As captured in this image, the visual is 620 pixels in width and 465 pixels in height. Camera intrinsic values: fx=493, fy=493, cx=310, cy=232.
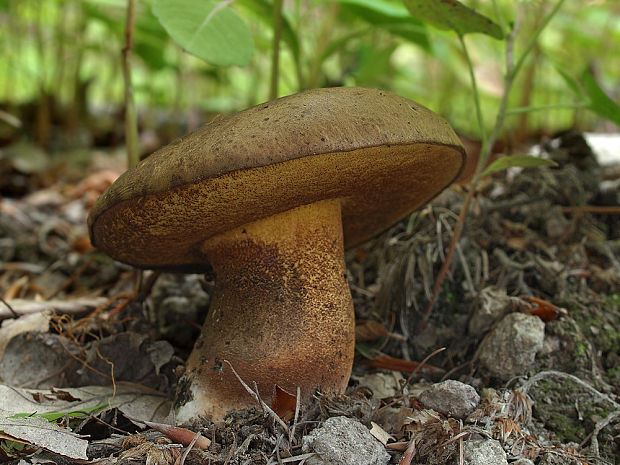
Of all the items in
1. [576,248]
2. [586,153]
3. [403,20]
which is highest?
[403,20]

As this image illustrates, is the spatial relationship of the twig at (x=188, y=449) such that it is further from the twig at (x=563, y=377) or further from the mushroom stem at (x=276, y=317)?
the twig at (x=563, y=377)

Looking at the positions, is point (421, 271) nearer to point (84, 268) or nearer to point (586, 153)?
point (586, 153)

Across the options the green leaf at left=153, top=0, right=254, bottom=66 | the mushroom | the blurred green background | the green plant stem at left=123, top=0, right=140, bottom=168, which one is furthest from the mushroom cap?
the blurred green background

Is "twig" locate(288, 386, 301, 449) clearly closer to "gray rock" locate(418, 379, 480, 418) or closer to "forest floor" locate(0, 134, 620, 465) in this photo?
"forest floor" locate(0, 134, 620, 465)

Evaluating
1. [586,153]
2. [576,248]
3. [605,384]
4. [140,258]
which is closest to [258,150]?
[140,258]

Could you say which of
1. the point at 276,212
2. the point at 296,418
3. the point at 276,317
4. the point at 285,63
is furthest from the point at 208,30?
the point at 285,63
